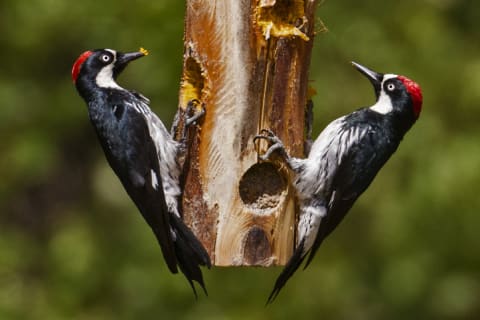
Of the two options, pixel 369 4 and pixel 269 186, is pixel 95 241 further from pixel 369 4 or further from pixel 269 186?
pixel 269 186

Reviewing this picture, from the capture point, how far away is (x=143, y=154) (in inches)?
224

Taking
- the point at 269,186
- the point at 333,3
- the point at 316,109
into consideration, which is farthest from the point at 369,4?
the point at 269,186

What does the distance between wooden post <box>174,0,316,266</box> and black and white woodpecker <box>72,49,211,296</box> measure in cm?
12

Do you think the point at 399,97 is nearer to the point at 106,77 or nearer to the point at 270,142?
the point at 270,142

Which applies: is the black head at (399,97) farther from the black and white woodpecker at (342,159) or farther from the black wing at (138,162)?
the black wing at (138,162)

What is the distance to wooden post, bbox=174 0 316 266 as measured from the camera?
18.3ft

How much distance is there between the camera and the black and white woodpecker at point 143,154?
555 centimetres

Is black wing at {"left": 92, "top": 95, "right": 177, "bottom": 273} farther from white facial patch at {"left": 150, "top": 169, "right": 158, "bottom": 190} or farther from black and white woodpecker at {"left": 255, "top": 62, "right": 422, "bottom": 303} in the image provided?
black and white woodpecker at {"left": 255, "top": 62, "right": 422, "bottom": 303}

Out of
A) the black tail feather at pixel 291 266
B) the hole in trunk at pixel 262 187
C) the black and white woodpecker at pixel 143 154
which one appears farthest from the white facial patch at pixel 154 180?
the black tail feather at pixel 291 266

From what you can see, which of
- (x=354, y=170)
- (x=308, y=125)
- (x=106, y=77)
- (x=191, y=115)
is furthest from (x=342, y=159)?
(x=106, y=77)

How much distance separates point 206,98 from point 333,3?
470cm

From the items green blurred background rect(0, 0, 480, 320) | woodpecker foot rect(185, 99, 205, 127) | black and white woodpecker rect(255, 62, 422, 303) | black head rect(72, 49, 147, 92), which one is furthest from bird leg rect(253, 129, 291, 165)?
green blurred background rect(0, 0, 480, 320)

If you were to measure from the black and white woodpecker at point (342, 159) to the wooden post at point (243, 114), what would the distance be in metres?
0.10

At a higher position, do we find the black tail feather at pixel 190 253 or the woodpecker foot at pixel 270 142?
A: the woodpecker foot at pixel 270 142
